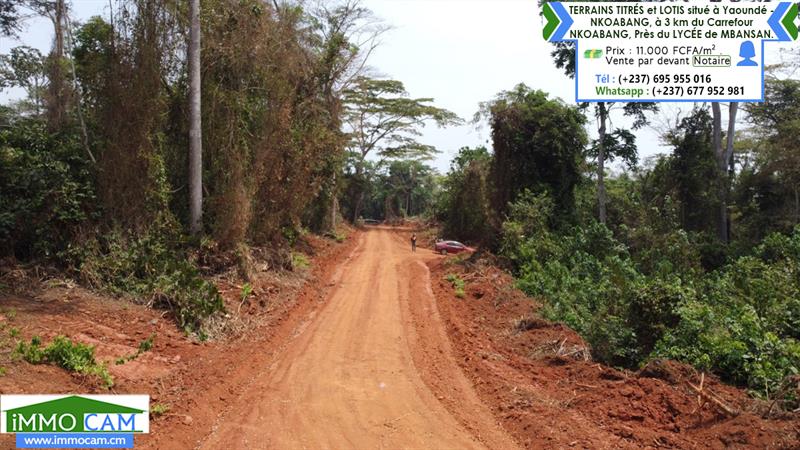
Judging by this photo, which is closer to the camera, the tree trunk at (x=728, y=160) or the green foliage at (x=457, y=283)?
the green foliage at (x=457, y=283)

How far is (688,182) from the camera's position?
20391 millimetres

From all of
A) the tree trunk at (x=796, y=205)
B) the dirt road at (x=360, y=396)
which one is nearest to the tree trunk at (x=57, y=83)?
the dirt road at (x=360, y=396)

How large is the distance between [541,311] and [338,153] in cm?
1292

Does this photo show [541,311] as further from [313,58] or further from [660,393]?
[313,58]

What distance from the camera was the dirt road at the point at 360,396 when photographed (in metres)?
5.26

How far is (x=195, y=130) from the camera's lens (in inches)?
444

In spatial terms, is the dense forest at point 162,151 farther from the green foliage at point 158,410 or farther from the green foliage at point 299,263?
the green foliage at point 158,410

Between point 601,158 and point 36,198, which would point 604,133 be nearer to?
point 601,158

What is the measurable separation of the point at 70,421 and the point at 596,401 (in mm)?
5525

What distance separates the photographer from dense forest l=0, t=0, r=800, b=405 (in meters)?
8.62

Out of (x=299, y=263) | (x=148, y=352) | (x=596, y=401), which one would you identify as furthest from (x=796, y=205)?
(x=148, y=352)

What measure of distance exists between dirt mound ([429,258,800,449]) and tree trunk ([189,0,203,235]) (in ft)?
21.4

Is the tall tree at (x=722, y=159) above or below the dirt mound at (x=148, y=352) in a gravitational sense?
above

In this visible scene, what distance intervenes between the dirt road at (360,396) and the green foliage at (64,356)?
5.29 feet
